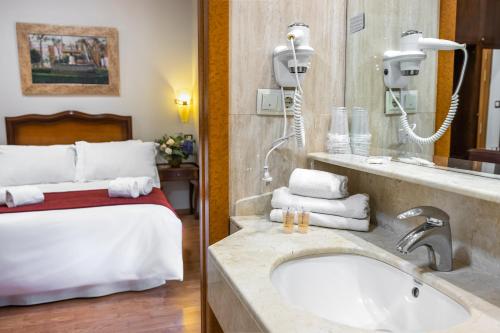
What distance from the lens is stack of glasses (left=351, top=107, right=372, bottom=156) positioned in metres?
1.57

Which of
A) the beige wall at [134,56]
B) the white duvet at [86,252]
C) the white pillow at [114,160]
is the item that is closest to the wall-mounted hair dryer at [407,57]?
the white duvet at [86,252]

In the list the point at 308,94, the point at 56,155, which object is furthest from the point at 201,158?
the point at 56,155

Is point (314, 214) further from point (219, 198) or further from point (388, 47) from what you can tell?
point (388, 47)

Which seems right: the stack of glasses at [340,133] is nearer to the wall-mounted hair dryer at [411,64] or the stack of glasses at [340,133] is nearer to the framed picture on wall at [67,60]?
the wall-mounted hair dryer at [411,64]

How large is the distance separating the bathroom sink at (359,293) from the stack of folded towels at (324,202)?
182 millimetres

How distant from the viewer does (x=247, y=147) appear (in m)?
1.57

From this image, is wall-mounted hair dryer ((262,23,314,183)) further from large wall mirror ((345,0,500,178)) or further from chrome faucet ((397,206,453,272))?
chrome faucet ((397,206,453,272))

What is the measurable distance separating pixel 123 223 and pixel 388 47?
6.89 ft

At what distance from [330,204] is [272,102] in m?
0.45

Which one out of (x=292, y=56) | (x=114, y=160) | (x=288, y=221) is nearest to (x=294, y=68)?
(x=292, y=56)

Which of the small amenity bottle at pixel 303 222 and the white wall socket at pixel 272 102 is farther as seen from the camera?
the white wall socket at pixel 272 102

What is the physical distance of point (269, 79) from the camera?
1569 millimetres

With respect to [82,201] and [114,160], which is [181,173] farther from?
[82,201]

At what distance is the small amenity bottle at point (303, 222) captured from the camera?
55.5 inches
